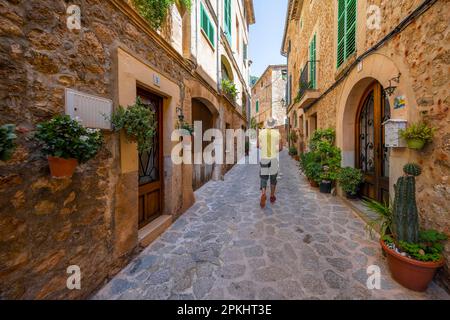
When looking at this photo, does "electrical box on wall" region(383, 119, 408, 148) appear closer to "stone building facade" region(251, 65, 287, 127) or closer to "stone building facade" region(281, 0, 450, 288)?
"stone building facade" region(281, 0, 450, 288)

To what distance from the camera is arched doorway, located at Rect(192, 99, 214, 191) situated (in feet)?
19.2

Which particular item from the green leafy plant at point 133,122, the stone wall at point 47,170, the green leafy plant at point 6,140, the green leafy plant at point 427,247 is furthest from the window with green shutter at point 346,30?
the green leafy plant at point 6,140

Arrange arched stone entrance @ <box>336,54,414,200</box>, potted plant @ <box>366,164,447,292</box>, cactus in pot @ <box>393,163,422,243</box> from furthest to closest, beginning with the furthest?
arched stone entrance @ <box>336,54,414,200</box> < cactus in pot @ <box>393,163,422,243</box> < potted plant @ <box>366,164,447,292</box>

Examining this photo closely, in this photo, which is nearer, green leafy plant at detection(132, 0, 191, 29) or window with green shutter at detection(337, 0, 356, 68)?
green leafy plant at detection(132, 0, 191, 29)

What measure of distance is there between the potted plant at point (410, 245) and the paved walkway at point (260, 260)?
17cm

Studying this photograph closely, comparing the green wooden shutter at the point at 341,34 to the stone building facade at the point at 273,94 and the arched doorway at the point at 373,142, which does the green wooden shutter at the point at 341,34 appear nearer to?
the arched doorway at the point at 373,142

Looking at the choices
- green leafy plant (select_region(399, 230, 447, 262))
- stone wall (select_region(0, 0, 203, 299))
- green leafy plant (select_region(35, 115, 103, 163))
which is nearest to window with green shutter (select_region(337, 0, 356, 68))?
green leafy plant (select_region(399, 230, 447, 262))

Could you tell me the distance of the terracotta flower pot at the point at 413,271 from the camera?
6.19 ft

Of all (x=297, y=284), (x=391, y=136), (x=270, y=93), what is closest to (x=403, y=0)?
(x=391, y=136)

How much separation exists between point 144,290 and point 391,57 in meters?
4.82

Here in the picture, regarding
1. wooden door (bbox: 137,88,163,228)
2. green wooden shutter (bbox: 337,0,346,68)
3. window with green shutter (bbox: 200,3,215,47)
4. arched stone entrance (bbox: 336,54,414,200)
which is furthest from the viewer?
window with green shutter (bbox: 200,3,215,47)

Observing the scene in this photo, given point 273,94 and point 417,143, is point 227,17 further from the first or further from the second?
point 273,94

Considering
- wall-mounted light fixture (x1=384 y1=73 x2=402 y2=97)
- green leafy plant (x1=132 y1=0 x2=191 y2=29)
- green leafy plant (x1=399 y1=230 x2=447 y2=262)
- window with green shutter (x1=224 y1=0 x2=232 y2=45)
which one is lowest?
green leafy plant (x1=399 y1=230 x2=447 y2=262)
